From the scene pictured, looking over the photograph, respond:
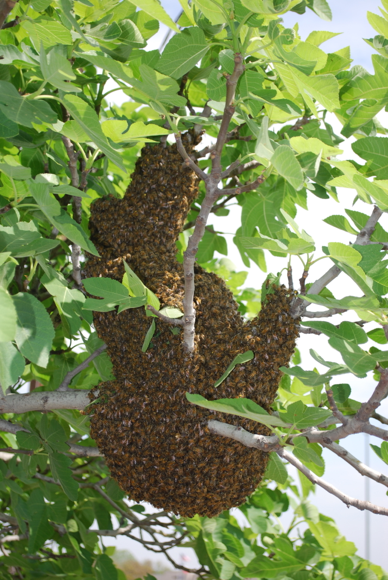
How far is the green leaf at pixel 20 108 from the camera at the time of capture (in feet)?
3.50

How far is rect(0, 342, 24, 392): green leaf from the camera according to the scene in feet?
3.10

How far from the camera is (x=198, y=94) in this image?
67.6 inches

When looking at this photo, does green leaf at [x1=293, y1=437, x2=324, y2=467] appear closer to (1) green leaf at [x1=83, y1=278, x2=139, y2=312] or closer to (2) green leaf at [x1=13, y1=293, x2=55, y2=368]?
(1) green leaf at [x1=83, y1=278, x2=139, y2=312]

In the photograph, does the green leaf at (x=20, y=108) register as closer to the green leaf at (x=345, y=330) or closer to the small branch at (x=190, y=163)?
the small branch at (x=190, y=163)

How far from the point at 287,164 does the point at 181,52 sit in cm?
37

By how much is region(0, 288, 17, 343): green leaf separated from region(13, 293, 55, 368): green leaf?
0.18m

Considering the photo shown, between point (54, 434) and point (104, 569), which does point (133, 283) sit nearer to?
point (54, 434)

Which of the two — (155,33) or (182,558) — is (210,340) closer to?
(155,33)

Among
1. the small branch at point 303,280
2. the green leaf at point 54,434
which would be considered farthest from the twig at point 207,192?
the green leaf at point 54,434

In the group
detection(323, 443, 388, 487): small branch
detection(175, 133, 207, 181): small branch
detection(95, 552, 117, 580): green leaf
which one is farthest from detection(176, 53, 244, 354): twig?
detection(95, 552, 117, 580): green leaf

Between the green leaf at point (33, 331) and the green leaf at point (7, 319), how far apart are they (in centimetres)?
18

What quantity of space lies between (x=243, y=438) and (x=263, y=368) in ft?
0.73

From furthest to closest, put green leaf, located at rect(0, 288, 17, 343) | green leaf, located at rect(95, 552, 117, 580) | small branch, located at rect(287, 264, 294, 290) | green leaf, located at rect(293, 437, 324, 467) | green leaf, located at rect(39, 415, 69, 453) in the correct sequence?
green leaf, located at rect(95, 552, 117, 580), green leaf, located at rect(39, 415, 69, 453), small branch, located at rect(287, 264, 294, 290), green leaf, located at rect(293, 437, 324, 467), green leaf, located at rect(0, 288, 17, 343)

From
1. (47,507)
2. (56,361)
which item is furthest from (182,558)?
(56,361)
